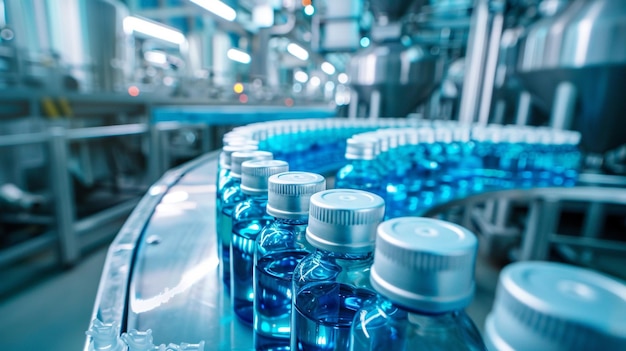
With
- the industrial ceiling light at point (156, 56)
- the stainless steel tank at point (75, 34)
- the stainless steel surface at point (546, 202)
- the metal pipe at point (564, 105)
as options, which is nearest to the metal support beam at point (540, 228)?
the stainless steel surface at point (546, 202)

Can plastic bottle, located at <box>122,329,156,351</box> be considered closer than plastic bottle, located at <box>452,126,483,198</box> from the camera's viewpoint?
Yes

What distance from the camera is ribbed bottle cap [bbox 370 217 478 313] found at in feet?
0.58

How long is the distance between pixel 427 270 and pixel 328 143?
3.70 feet

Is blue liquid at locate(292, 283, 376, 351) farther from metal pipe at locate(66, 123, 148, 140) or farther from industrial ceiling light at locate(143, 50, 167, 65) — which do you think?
industrial ceiling light at locate(143, 50, 167, 65)

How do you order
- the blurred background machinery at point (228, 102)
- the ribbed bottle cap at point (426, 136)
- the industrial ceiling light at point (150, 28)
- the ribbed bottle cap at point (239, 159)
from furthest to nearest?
the industrial ceiling light at point (150, 28), the blurred background machinery at point (228, 102), the ribbed bottle cap at point (426, 136), the ribbed bottle cap at point (239, 159)

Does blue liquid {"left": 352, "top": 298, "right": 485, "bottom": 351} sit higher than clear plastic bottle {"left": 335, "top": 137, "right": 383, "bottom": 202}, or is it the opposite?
clear plastic bottle {"left": 335, "top": 137, "right": 383, "bottom": 202}

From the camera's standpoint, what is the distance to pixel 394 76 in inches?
74.5

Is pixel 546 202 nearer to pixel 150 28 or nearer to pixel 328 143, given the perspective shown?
pixel 328 143

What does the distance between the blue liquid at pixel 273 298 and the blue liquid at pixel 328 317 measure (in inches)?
1.9

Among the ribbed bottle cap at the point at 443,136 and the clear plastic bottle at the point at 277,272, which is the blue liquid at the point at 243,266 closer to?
the clear plastic bottle at the point at 277,272

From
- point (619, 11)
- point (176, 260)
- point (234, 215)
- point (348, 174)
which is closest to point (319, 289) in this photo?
point (234, 215)

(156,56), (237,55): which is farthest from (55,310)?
(237,55)

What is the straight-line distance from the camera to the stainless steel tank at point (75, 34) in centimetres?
249

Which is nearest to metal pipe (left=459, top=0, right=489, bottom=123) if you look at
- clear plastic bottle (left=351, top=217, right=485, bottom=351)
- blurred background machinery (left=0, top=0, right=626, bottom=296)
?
blurred background machinery (left=0, top=0, right=626, bottom=296)
